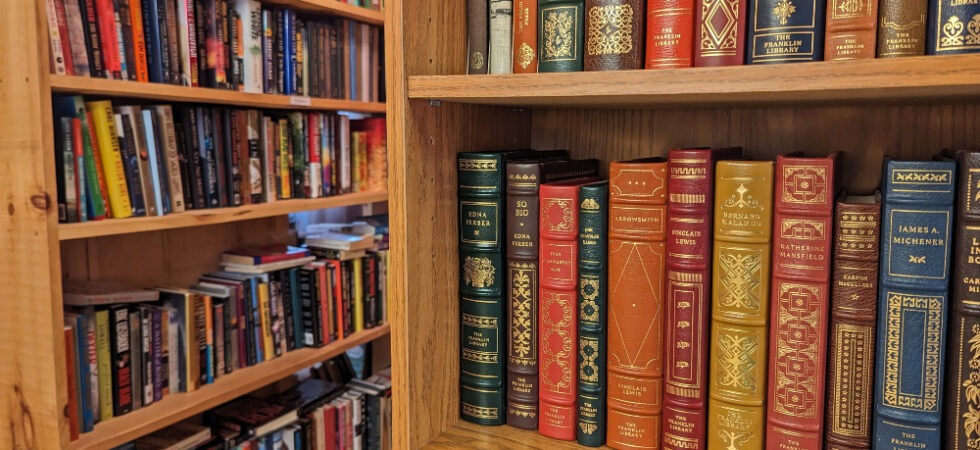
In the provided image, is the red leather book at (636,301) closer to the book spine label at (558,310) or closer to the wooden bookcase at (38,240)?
Result: the book spine label at (558,310)

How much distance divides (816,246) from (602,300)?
0.23 meters

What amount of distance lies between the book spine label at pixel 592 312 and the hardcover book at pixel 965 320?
33cm

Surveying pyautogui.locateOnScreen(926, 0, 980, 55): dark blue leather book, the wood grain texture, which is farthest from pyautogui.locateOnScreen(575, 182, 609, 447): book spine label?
the wood grain texture

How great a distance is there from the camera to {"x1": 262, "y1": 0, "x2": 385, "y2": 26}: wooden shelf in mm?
1859

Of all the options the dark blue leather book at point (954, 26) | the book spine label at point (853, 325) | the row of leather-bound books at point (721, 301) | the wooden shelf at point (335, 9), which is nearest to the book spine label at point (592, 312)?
the row of leather-bound books at point (721, 301)

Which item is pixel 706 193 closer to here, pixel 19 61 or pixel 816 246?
pixel 816 246

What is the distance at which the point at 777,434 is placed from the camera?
2.39ft

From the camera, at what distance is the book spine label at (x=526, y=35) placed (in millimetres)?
798

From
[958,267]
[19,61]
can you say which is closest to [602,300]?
[958,267]

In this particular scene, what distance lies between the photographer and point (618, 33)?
75 centimetres

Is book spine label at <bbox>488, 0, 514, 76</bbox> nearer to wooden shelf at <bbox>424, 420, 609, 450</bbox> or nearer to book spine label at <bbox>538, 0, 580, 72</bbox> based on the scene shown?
book spine label at <bbox>538, 0, 580, 72</bbox>

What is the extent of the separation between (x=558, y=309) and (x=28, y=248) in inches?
40.0

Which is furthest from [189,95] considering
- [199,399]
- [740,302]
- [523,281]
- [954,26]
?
[954,26]

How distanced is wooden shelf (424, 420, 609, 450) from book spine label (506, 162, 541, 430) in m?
0.01
